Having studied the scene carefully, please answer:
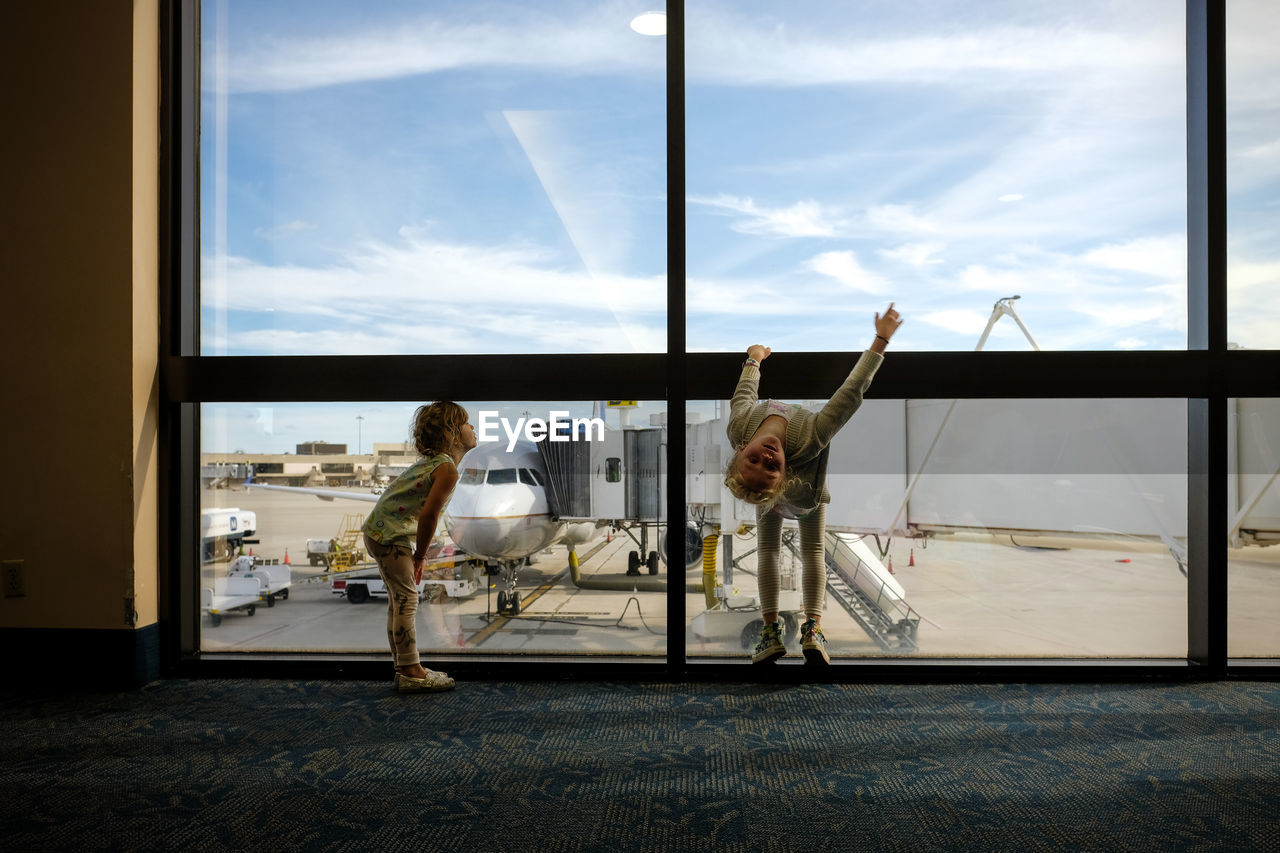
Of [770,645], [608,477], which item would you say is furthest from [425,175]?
[770,645]

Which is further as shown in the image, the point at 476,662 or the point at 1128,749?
the point at 476,662

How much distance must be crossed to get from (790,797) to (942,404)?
2033 millimetres

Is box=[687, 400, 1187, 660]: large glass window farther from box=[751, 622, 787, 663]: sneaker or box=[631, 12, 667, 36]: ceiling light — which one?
box=[631, 12, 667, 36]: ceiling light

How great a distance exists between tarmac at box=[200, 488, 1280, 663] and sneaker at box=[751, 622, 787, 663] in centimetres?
18

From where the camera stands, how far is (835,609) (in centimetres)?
351

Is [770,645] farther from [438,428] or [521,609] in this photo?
[438,428]

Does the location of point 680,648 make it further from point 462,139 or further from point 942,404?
point 462,139

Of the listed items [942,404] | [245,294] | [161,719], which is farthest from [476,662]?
[942,404]

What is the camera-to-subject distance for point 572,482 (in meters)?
3.67

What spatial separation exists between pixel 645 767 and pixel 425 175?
9.56ft

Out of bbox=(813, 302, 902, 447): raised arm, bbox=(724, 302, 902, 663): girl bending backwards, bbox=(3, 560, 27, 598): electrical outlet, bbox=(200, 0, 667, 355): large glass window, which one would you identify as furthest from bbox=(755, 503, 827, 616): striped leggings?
bbox=(3, 560, 27, 598): electrical outlet

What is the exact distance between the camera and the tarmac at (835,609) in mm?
3416

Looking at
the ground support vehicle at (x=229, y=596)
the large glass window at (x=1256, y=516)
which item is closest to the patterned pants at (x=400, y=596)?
the ground support vehicle at (x=229, y=596)

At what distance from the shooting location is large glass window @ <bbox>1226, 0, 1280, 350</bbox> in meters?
3.43
